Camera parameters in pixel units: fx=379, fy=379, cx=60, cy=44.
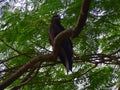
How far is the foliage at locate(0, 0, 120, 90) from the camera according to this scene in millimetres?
3935

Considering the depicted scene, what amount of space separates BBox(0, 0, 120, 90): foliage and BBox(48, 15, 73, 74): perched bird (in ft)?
0.43

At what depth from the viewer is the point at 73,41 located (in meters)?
4.34

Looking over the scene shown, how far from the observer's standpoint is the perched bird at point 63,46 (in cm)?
362

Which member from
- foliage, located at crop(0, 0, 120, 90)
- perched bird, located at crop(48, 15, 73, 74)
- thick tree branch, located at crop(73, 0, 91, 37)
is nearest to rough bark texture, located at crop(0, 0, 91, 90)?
thick tree branch, located at crop(73, 0, 91, 37)

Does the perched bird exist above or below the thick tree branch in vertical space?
below

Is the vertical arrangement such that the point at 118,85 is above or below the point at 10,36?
below

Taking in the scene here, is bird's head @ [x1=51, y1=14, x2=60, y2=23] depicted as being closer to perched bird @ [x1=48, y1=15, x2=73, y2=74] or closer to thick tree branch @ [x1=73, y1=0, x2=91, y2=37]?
perched bird @ [x1=48, y1=15, x2=73, y2=74]

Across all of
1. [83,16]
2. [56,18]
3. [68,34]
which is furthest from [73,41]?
[83,16]

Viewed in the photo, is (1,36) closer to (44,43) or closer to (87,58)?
(44,43)

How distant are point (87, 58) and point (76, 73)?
0.62 m

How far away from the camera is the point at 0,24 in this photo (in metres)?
4.40

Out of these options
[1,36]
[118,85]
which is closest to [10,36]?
[1,36]

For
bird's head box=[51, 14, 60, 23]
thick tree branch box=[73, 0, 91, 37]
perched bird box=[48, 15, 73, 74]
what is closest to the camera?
thick tree branch box=[73, 0, 91, 37]

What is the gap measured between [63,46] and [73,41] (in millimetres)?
691
